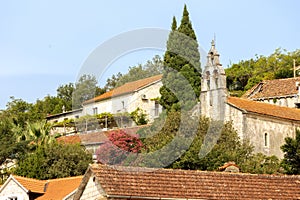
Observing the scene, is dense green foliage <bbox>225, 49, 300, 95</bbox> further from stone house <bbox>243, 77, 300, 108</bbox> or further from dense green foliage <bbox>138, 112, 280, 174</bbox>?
dense green foliage <bbox>138, 112, 280, 174</bbox>

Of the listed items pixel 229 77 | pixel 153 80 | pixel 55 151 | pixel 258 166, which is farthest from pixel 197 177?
pixel 229 77

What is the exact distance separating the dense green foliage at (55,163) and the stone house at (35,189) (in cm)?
1004

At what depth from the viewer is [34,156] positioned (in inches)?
2323

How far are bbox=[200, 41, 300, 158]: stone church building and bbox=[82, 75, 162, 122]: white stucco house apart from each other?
1585 centimetres

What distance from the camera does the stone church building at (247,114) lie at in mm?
60500

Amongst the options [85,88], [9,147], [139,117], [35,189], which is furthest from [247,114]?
[35,189]

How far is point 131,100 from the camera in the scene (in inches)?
3184

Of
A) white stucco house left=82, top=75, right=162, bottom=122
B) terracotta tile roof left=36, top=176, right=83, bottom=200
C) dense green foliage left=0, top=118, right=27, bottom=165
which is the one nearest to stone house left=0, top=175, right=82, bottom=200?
terracotta tile roof left=36, top=176, right=83, bottom=200

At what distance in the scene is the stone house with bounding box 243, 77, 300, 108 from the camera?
2892 inches

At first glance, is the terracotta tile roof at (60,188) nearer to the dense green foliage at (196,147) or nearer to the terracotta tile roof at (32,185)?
the terracotta tile roof at (32,185)

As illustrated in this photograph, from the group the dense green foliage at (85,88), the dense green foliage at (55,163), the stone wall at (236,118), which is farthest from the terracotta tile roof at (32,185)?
the stone wall at (236,118)

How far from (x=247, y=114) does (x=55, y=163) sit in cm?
1485

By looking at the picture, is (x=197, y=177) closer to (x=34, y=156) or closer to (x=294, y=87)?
(x=34, y=156)

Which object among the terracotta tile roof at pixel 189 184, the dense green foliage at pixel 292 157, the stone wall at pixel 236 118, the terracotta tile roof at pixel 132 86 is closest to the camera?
the terracotta tile roof at pixel 189 184
